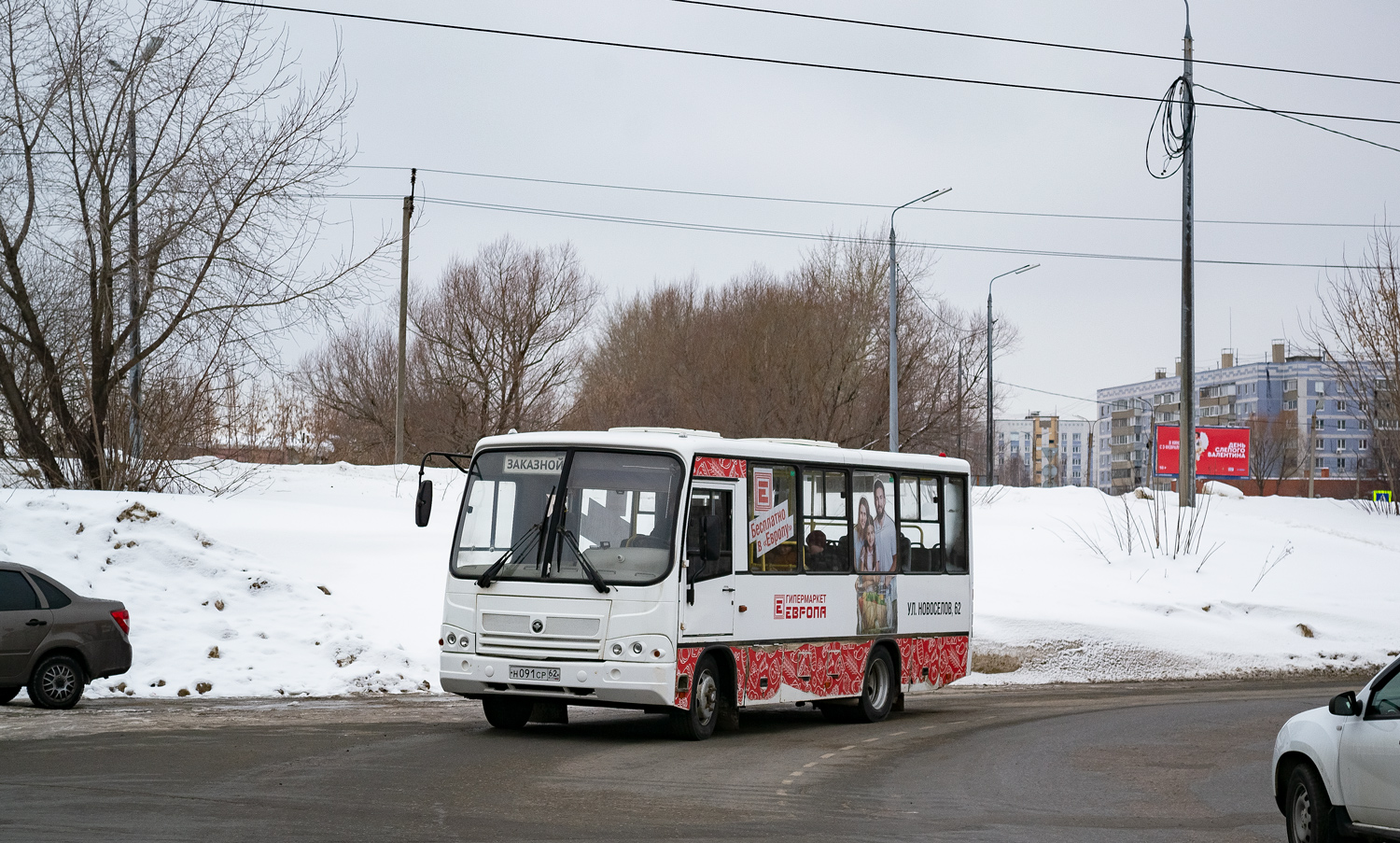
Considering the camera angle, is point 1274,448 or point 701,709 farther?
point 1274,448

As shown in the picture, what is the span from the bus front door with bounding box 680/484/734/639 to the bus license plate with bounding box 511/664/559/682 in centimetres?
120

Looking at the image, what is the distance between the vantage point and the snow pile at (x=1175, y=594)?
2434 cm

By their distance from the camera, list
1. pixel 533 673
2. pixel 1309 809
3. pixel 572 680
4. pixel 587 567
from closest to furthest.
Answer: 1. pixel 1309 809
2. pixel 572 680
3. pixel 533 673
4. pixel 587 567

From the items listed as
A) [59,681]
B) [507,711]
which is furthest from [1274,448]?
[59,681]

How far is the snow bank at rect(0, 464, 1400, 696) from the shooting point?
19.0 metres

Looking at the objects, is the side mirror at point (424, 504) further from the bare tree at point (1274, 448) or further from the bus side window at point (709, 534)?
the bare tree at point (1274, 448)

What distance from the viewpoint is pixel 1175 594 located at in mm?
27656

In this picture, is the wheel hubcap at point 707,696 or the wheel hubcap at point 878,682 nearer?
the wheel hubcap at point 707,696

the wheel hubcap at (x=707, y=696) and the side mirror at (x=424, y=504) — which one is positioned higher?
the side mirror at (x=424, y=504)

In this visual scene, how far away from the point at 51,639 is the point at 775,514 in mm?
7537

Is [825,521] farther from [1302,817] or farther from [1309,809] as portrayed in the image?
[1309,809]

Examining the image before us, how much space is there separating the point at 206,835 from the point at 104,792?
1.79 metres

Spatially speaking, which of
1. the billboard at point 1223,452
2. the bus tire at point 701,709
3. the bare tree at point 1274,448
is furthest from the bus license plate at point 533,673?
the bare tree at point 1274,448

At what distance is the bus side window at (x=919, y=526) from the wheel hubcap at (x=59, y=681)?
9.06m
